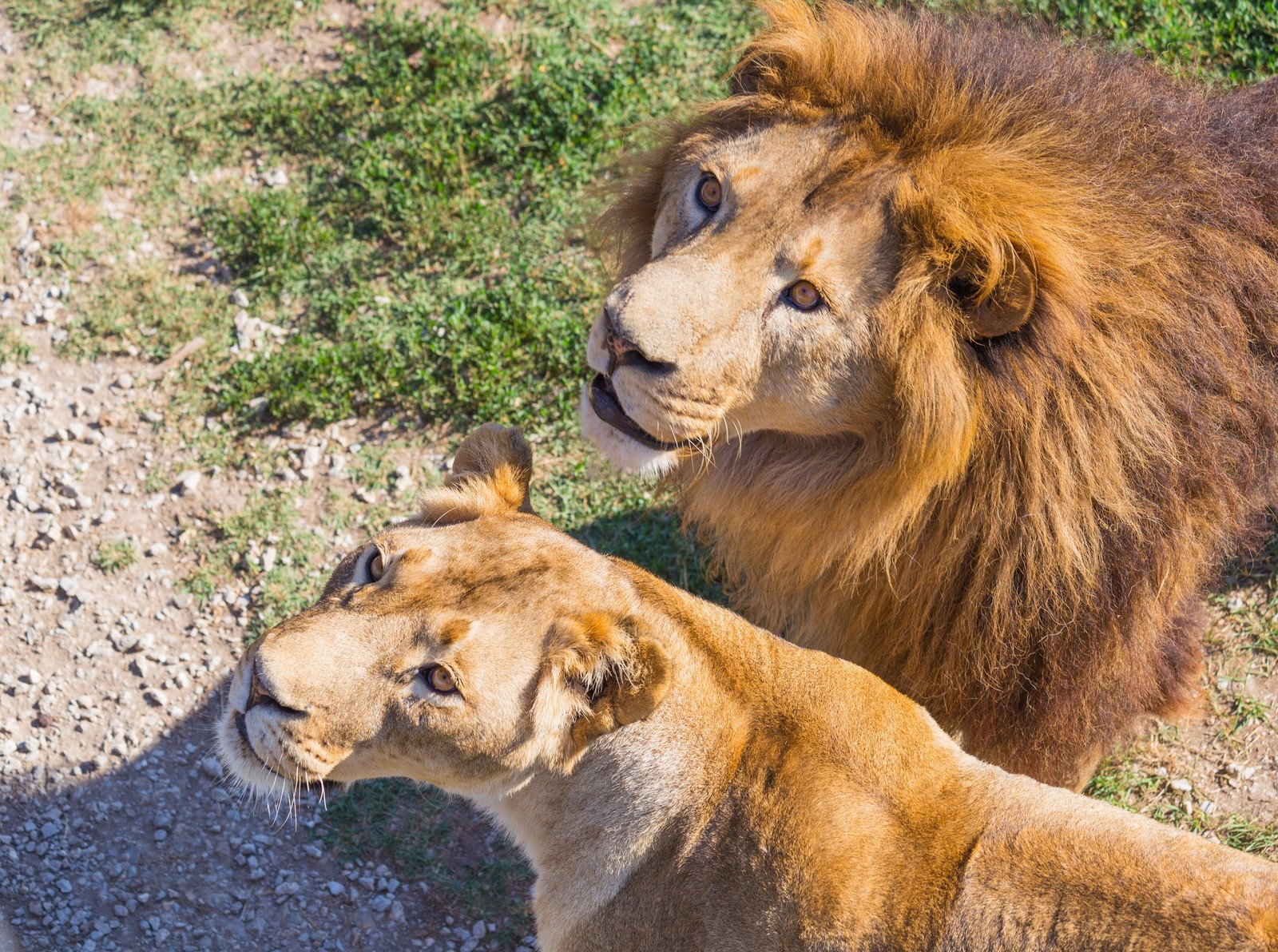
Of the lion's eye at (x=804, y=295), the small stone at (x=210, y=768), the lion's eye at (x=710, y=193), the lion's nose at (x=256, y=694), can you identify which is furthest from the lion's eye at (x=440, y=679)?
the small stone at (x=210, y=768)

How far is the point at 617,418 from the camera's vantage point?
336 cm

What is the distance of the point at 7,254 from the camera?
5812 mm

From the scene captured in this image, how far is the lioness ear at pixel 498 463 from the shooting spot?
318cm

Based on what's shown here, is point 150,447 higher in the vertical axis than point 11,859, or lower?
higher

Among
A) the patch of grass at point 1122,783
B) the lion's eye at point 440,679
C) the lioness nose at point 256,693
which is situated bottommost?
the patch of grass at point 1122,783

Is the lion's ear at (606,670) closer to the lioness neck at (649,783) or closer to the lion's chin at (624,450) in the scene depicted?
the lioness neck at (649,783)

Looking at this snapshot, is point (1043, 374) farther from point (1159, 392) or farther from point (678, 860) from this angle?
point (678, 860)

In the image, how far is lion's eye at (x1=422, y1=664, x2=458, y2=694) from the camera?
109 inches

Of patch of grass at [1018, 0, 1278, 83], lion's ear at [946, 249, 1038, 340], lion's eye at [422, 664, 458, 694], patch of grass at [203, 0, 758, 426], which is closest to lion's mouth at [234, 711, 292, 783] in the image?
lion's eye at [422, 664, 458, 694]

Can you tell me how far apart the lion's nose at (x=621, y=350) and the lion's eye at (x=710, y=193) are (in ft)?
1.58

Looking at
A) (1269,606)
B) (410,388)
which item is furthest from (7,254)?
(1269,606)

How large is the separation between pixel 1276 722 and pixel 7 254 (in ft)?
19.0

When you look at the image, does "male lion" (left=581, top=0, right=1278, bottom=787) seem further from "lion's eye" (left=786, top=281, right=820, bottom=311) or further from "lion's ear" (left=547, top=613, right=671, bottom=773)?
"lion's ear" (left=547, top=613, right=671, bottom=773)

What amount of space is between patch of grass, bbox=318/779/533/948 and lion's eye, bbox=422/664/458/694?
1689 millimetres
